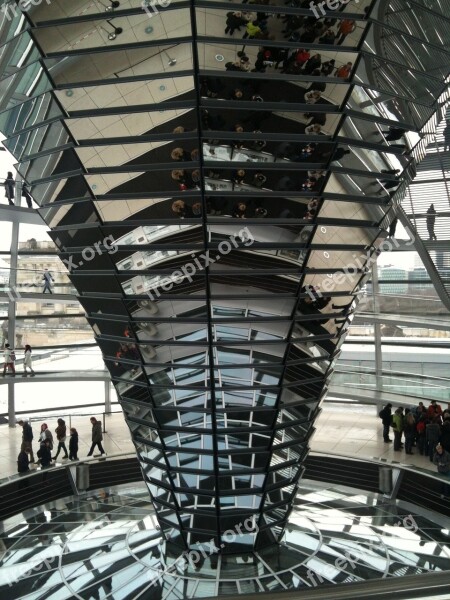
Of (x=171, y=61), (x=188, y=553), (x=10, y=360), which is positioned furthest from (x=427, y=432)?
(x=10, y=360)

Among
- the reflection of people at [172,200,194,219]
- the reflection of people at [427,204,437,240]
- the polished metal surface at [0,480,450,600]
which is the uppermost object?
the reflection of people at [427,204,437,240]

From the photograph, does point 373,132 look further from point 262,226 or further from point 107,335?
point 107,335

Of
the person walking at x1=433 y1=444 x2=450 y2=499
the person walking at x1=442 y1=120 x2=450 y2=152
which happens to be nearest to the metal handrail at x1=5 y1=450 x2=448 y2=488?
the person walking at x1=433 y1=444 x2=450 y2=499

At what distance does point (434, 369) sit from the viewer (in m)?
38.9

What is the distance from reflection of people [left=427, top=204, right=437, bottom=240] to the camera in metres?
24.5

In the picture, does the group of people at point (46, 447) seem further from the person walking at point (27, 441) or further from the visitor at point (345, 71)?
the visitor at point (345, 71)

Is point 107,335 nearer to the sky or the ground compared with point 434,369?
nearer to the sky

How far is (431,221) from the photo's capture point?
24672 mm

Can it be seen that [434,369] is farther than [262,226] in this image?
Yes

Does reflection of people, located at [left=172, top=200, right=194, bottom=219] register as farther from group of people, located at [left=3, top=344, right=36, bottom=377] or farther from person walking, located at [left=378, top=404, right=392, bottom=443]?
group of people, located at [left=3, top=344, right=36, bottom=377]

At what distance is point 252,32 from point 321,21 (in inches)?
54.9

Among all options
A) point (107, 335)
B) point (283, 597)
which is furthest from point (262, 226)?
point (283, 597)

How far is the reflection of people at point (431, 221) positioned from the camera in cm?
2447

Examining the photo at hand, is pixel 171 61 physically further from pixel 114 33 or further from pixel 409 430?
pixel 409 430
